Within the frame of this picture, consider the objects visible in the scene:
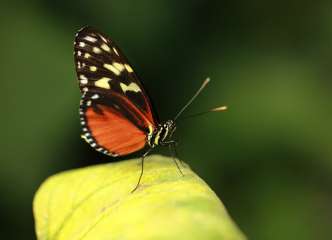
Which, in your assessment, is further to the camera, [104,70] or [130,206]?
[104,70]

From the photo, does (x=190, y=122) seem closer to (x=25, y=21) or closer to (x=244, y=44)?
(x=244, y=44)

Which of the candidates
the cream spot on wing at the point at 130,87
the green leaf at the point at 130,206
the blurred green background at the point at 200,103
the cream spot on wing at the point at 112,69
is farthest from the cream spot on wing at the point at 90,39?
the blurred green background at the point at 200,103

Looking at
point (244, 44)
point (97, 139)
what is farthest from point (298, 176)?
point (97, 139)

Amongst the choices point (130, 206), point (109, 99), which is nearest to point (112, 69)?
point (109, 99)

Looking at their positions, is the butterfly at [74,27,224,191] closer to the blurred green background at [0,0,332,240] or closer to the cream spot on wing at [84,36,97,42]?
the cream spot on wing at [84,36,97,42]

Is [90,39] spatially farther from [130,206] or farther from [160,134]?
[130,206]

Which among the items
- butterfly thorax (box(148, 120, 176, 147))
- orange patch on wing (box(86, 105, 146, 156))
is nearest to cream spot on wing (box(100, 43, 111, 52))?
orange patch on wing (box(86, 105, 146, 156))
